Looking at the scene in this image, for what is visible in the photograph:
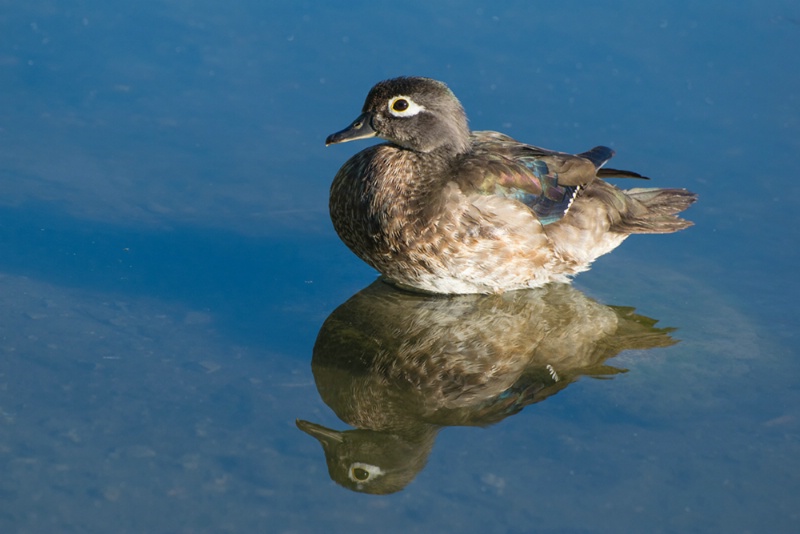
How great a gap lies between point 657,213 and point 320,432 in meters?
3.17

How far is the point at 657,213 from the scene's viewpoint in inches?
279

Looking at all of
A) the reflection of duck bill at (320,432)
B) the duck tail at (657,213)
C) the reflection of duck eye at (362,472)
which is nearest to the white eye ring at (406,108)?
the duck tail at (657,213)

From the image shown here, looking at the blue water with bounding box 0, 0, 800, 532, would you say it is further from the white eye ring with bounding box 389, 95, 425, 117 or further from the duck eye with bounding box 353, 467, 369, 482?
the white eye ring with bounding box 389, 95, 425, 117

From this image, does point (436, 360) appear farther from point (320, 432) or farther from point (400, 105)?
point (400, 105)

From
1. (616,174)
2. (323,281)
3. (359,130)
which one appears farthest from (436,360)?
(616,174)

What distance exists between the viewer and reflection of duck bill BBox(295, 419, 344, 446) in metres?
4.97

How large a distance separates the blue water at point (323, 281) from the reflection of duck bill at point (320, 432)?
0.06 m

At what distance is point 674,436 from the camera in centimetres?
526

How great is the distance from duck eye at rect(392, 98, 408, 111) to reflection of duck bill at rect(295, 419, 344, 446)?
220cm

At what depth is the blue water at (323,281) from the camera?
4.66 meters

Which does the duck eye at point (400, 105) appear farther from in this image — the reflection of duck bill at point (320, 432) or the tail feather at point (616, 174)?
the reflection of duck bill at point (320, 432)

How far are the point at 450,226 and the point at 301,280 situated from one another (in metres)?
0.96

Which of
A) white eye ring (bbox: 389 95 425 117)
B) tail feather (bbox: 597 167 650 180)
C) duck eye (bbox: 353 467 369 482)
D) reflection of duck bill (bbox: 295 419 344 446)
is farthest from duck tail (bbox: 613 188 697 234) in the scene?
duck eye (bbox: 353 467 369 482)

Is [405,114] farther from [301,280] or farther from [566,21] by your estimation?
[566,21]
